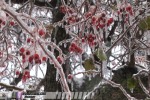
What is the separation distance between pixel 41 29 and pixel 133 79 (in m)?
0.88

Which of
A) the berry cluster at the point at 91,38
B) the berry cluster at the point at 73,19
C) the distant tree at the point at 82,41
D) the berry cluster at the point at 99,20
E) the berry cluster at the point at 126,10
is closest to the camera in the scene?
the distant tree at the point at 82,41

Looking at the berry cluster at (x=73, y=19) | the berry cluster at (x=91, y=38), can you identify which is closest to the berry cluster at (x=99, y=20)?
the berry cluster at (x=91, y=38)

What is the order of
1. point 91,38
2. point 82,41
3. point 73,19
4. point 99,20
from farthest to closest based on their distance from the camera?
point 73,19 → point 82,41 → point 91,38 → point 99,20

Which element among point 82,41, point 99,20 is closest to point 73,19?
point 82,41

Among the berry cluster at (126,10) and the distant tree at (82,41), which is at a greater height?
the berry cluster at (126,10)

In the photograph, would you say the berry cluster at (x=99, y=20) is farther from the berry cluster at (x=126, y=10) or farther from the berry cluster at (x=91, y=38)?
the berry cluster at (x=126, y=10)

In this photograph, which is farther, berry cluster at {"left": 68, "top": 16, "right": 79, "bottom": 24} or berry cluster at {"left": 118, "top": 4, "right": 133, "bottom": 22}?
berry cluster at {"left": 68, "top": 16, "right": 79, "bottom": 24}

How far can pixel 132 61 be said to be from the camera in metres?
2.79

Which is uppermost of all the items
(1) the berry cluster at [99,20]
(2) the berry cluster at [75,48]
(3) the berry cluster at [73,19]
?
(3) the berry cluster at [73,19]

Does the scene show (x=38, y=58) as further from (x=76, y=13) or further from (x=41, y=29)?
(x=76, y=13)

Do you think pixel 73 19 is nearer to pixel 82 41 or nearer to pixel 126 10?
pixel 82 41

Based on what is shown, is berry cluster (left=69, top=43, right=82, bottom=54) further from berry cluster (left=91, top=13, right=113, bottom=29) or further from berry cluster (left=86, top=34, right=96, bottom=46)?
berry cluster (left=91, top=13, right=113, bottom=29)

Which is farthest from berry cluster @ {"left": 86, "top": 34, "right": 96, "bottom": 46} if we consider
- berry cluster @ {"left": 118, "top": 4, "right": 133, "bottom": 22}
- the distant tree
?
berry cluster @ {"left": 118, "top": 4, "right": 133, "bottom": 22}

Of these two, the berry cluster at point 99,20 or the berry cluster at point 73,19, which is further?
the berry cluster at point 73,19
